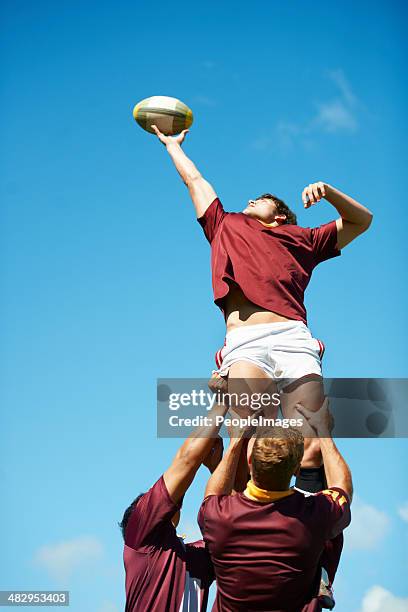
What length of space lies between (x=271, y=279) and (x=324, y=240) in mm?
635

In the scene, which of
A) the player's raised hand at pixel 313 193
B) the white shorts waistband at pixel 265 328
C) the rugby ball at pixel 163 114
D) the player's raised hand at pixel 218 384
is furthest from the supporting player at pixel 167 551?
the rugby ball at pixel 163 114

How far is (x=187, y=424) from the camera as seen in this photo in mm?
5703

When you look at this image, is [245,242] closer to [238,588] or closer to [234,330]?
[234,330]

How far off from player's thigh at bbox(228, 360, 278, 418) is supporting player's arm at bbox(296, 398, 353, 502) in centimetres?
23

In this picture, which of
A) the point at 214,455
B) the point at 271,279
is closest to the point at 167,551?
the point at 214,455

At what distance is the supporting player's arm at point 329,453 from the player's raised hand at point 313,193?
4.69ft

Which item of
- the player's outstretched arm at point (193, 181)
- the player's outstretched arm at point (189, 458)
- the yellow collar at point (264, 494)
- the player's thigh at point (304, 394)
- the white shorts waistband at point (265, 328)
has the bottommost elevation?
the yellow collar at point (264, 494)

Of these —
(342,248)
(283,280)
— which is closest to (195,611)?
(283,280)

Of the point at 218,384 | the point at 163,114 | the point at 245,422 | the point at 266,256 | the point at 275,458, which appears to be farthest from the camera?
the point at 163,114

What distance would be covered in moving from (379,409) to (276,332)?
4.20 feet

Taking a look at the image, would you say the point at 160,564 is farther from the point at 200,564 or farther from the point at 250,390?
the point at 250,390

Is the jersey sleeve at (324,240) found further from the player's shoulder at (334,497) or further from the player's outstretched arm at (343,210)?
the player's shoulder at (334,497)

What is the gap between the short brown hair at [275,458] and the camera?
4148mm

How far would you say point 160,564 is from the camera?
4.84 meters
